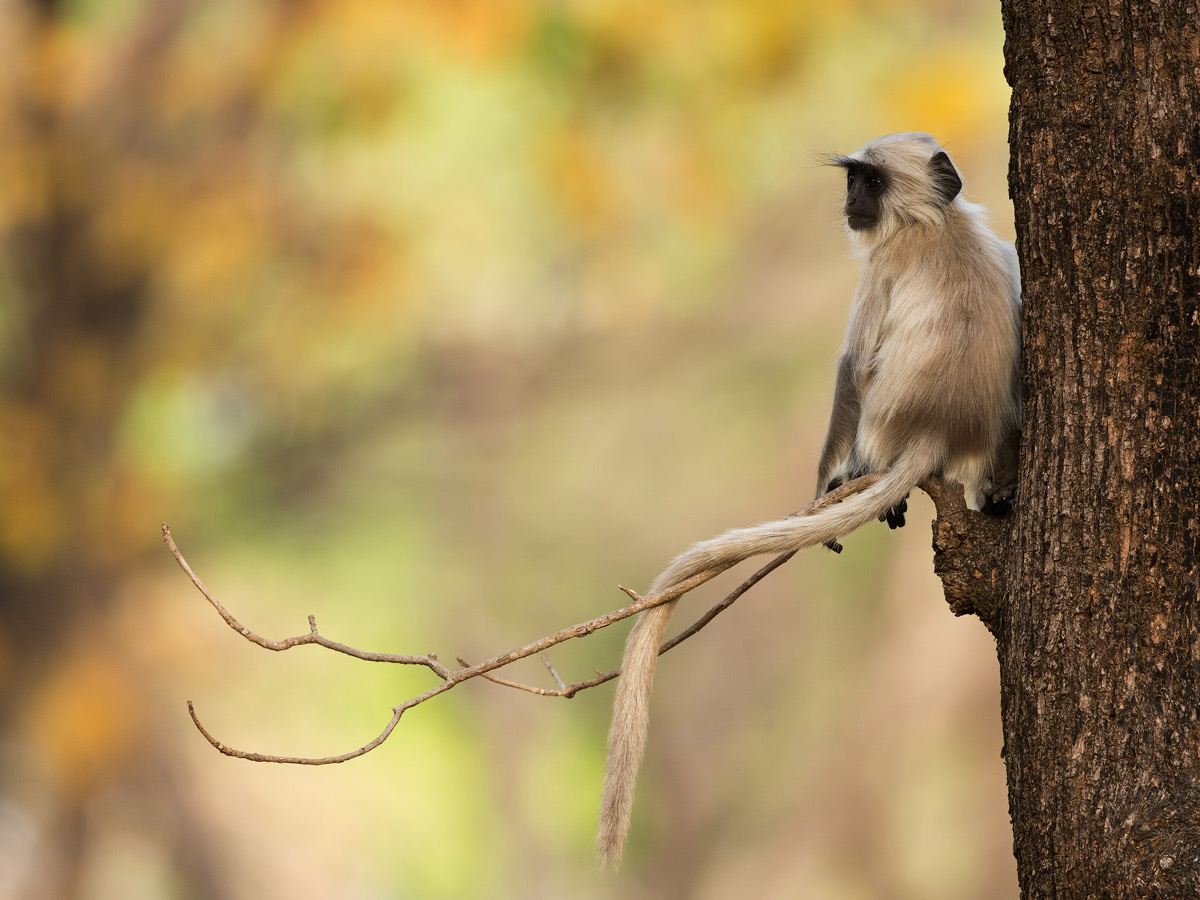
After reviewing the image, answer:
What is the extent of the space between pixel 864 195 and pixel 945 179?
0.39 ft

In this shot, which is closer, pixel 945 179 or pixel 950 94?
pixel 945 179

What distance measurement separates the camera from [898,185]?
6.07 feet

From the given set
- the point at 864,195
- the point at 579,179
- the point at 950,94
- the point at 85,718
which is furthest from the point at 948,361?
the point at 85,718

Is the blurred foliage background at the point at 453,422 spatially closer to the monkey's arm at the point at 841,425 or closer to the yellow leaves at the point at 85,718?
the yellow leaves at the point at 85,718

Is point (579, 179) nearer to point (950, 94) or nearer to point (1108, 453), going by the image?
point (950, 94)

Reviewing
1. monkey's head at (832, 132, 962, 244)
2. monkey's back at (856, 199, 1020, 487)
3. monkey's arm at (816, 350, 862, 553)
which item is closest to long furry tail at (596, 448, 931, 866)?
monkey's back at (856, 199, 1020, 487)

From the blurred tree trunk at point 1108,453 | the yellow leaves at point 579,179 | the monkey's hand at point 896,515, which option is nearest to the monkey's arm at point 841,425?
the monkey's hand at point 896,515

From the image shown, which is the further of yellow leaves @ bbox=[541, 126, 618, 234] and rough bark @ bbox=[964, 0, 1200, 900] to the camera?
yellow leaves @ bbox=[541, 126, 618, 234]

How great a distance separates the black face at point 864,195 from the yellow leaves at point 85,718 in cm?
428

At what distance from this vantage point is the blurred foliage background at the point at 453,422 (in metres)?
5.14

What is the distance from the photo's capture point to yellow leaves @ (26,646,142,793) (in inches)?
201

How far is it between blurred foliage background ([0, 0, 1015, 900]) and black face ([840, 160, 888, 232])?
3519mm

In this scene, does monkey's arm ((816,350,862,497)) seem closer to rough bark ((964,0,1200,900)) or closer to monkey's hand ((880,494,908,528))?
monkey's hand ((880,494,908,528))

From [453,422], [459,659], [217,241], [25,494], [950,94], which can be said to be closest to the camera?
[459,659]
